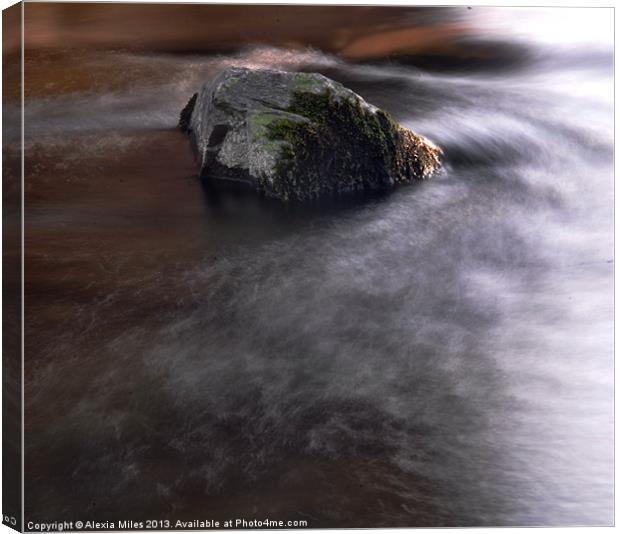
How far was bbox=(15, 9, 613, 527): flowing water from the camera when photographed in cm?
497

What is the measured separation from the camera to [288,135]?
201 inches

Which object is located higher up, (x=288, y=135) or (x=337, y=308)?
(x=288, y=135)

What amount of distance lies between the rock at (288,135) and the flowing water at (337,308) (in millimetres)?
82

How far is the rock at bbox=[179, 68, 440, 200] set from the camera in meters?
5.11

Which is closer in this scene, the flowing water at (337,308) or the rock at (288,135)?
the flowing water at (337,308)

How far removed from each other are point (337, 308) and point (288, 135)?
876 millimetres

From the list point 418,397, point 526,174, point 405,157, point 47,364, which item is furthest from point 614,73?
point 47,364

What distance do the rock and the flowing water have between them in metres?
0.08

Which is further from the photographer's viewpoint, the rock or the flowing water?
the rock

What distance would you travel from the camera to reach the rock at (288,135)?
5.11m

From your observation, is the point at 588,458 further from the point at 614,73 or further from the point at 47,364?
the point at 47,364

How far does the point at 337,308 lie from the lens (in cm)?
512

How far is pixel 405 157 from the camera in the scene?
5.30 meters

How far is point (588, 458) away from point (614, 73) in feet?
6.37
